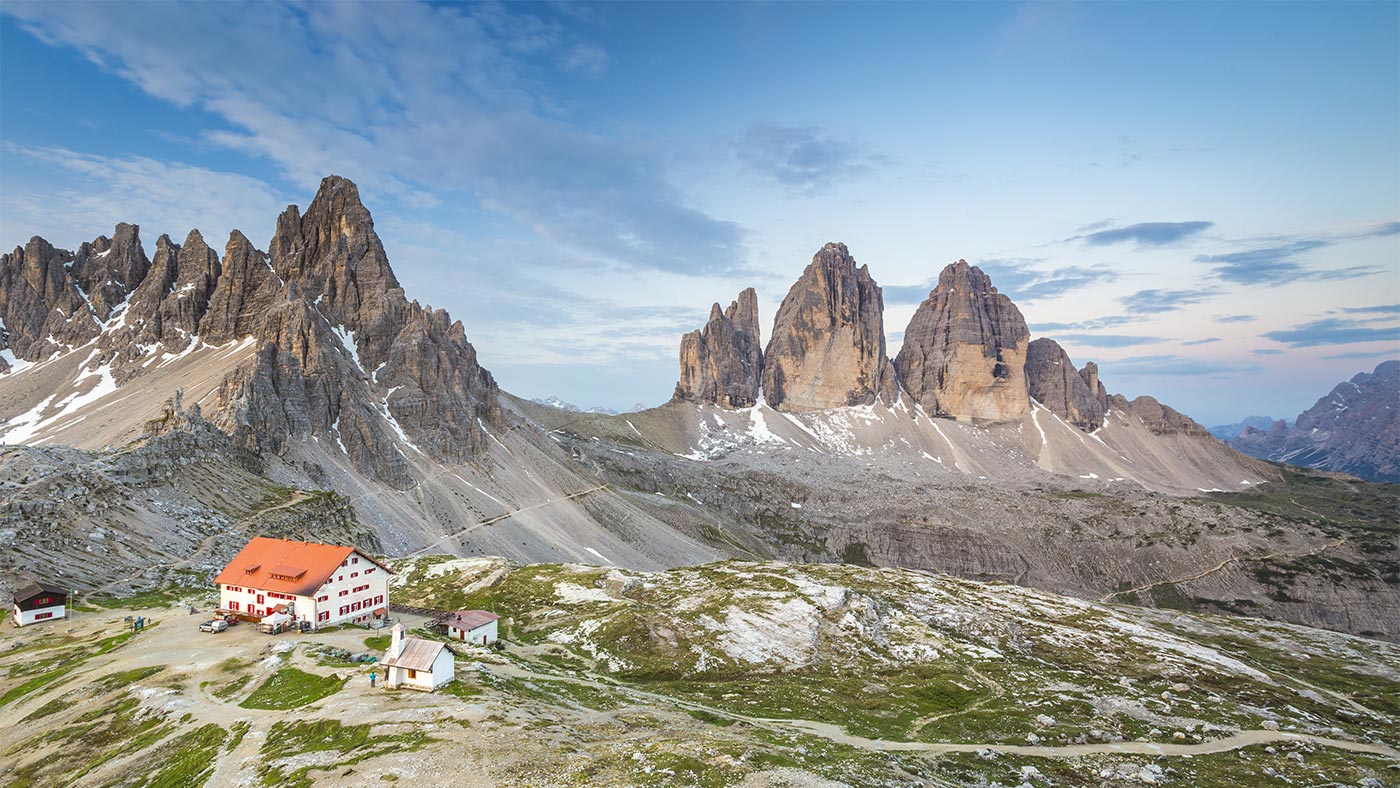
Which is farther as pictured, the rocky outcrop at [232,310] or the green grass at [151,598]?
the rocky outcrop at [232,310]

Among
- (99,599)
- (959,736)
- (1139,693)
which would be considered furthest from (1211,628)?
(99,599)

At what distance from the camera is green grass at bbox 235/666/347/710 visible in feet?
147

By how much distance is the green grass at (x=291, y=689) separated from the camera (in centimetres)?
4472

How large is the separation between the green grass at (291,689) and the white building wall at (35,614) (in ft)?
111

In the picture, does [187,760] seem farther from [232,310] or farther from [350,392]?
[232,310]

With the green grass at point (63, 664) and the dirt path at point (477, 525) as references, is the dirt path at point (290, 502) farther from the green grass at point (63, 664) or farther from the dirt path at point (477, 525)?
the green grass at point (63, 664)

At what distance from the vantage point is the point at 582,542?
176250mm

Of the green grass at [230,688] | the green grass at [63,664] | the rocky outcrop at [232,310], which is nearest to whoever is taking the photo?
the green grass at [230,688]

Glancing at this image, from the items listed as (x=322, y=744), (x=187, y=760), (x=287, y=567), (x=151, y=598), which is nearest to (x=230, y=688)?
(x=187, y=760)

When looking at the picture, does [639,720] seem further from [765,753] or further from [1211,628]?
[1211,628]

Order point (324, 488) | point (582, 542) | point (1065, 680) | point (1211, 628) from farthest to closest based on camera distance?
point (582, 542), point (324, 488), point (1211, 628), point (1065, 680)

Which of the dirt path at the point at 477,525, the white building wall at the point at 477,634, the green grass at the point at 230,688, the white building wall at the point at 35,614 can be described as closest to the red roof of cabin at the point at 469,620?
the white building wall at the point at 477,634

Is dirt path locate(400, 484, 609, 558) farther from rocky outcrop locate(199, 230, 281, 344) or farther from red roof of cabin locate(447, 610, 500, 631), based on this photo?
rocky outcrop locate(199, 230, 281, 344)

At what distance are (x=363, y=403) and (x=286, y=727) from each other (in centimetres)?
15262
